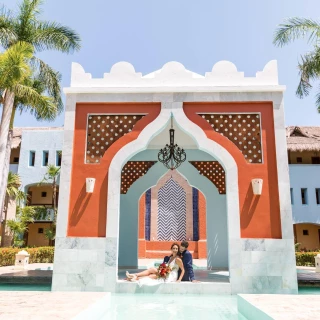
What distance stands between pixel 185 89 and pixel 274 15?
484 centimetres

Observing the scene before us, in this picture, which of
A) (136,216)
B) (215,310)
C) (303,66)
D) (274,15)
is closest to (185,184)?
(136,216)

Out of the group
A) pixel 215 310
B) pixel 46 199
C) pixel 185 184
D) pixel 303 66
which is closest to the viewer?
pixel 215 310

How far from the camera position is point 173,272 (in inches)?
273

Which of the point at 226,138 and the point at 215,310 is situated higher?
the point at 226,138

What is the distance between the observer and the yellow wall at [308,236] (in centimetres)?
2188

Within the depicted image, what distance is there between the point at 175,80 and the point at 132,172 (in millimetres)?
4605

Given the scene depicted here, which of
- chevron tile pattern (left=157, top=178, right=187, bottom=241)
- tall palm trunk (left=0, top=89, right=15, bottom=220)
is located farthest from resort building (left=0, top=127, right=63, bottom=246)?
tall palm trunk (left=0, top=89, right=15, bottom=220)

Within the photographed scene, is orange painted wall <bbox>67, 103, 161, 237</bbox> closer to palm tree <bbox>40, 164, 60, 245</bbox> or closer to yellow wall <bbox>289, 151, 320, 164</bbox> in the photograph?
palm tree <bbox>40, 164, 60, 245</bbox>

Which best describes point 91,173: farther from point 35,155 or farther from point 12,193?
point 35,155

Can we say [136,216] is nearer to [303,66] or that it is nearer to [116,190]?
[116,190]

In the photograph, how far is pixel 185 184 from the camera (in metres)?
19.6

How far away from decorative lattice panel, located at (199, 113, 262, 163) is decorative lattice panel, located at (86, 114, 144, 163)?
5.29ft

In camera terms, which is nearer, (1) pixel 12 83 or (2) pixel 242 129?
(2) pixel 242 129

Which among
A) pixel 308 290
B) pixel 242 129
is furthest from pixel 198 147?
pixel 308 290
